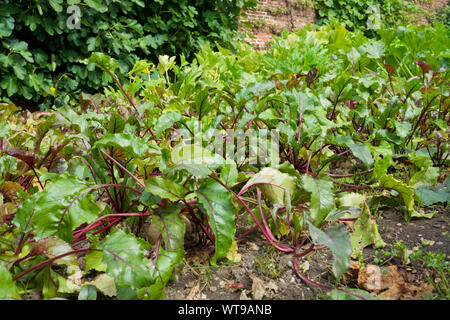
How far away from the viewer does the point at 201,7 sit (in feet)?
15.3

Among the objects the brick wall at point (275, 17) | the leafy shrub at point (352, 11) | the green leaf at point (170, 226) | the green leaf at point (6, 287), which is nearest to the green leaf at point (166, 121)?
the green leaf at point (170, 226)

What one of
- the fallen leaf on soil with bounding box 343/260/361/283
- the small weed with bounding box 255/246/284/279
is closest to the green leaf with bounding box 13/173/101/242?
the small weed with bounding box 255/246/284/279

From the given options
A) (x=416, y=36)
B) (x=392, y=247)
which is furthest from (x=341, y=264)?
(x=416, y=36)

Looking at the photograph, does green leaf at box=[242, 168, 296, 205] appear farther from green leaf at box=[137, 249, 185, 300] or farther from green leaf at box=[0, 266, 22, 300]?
green leaf at box=[0, 266, 22, 300]

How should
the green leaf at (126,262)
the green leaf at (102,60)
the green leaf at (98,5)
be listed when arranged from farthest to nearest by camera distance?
1. the green leaf at (98,5)
2. the green leaf at (102,60)
3. the green leaf at (126,262)

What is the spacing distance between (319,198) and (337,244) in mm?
238

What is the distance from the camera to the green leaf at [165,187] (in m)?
1.03

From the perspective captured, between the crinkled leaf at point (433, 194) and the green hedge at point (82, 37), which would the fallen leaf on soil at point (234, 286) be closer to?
the crinkled leaf at point (433, 194)

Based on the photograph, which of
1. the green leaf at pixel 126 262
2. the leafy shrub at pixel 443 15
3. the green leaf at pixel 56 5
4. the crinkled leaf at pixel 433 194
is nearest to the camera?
the green leaf at pixel 126 262

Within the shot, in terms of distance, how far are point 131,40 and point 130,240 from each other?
365 cm

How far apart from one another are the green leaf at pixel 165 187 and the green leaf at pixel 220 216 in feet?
0.21

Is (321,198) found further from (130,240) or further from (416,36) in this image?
(416,36)

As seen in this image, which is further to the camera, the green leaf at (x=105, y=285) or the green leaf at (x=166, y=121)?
the green leaf at (x=166, y=121)

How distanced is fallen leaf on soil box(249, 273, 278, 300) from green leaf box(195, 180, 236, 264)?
135mm
